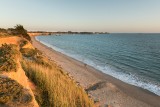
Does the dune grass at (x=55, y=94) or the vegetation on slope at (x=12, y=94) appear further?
the dune grass at (x=55, y=94)

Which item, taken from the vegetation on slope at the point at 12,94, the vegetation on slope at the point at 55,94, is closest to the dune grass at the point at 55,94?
the vegetation on slope at the point at 55,94

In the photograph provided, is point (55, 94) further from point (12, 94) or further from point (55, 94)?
point (12, 94)

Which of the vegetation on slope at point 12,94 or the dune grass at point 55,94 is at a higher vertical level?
the vegetation on slope at point 12,94

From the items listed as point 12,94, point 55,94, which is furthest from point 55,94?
point 12,94

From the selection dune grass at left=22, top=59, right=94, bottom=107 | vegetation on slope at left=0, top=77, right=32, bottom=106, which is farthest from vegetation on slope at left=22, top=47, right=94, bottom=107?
vegetation on slope at left=0, top=77, right=32, bottom=106

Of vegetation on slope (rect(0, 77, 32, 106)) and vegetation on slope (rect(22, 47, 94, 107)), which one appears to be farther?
vegetation on slope (rect(22, 47, 94, 107))

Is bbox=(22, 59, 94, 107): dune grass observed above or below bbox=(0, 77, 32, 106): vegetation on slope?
below

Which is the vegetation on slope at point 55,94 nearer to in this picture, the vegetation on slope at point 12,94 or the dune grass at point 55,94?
the dune grass at point 55,94

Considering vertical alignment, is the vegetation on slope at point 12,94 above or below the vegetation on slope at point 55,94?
above

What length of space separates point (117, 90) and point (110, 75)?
5.86m

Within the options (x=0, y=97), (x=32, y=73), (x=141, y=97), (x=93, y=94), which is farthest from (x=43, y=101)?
(x=141, y=97)

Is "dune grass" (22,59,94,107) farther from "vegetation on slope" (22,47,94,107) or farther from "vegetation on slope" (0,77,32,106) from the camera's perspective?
"vegetation on slope" (0,77,32,106)

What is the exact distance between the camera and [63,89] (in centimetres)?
1005

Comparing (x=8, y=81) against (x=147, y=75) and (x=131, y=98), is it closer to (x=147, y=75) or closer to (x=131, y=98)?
(x=131, y=98)
